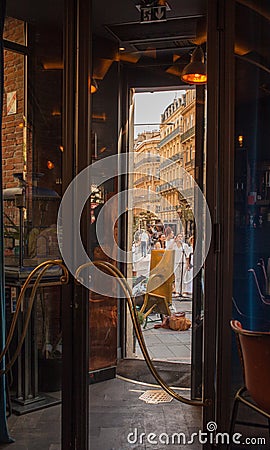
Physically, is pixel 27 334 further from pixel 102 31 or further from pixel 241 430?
pixel 102 31

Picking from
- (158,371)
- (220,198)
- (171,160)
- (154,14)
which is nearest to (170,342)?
(158,371)

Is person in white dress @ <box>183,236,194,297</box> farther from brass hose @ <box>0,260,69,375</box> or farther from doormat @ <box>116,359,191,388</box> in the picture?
brass hose @ <box>0,260,69,375</box>

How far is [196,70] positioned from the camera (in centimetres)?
217

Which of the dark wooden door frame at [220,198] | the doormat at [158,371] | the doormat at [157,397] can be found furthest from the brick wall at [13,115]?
the doormat at [157,397]

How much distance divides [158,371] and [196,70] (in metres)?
1.31

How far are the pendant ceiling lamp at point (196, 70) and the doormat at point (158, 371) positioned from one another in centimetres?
122

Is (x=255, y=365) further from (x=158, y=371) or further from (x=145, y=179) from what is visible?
(x=145, y=179)

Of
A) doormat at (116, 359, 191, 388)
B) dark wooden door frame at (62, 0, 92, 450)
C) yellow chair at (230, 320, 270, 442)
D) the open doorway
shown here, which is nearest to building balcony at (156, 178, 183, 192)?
the open doorway

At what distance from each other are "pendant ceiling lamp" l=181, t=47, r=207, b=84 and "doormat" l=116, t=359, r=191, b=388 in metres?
1.22

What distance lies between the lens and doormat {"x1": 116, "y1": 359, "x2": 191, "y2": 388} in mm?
2232

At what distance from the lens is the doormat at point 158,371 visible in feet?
7.32

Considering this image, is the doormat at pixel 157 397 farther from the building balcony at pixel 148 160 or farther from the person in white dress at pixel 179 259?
the building balcony at pixel 148 160

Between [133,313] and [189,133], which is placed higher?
[189,133]

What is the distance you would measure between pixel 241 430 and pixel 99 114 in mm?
1498
